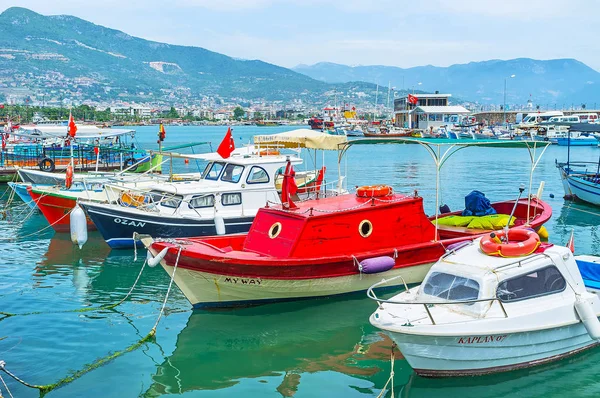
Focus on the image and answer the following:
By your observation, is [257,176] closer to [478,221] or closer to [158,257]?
[478,221]

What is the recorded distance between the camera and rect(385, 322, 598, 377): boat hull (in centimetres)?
953

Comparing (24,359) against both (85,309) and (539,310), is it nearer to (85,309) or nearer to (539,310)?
(85,309)

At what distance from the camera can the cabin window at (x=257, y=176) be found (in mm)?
19094

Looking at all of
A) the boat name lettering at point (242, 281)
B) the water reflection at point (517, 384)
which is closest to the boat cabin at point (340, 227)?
the boat name lettering at point (242, 281)

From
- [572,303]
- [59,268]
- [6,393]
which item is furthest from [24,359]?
[572,303]

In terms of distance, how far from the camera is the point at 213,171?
19875mm

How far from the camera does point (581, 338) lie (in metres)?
10.7

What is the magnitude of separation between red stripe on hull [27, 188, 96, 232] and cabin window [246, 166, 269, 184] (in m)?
7.40

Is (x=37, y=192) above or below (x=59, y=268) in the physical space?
above

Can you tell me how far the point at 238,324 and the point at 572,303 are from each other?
6.52 m

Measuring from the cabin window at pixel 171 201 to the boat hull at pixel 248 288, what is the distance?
6.00 meters

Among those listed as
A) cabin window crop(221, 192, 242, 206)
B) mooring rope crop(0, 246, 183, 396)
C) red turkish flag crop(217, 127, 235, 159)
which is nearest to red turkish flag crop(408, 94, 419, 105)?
red turkish flag crop(217, 127, 235, 159)

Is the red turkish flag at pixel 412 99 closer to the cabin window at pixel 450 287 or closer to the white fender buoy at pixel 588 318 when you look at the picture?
the cabin window at pixel 450 287

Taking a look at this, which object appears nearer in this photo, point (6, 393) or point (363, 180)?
point (6, 393)
